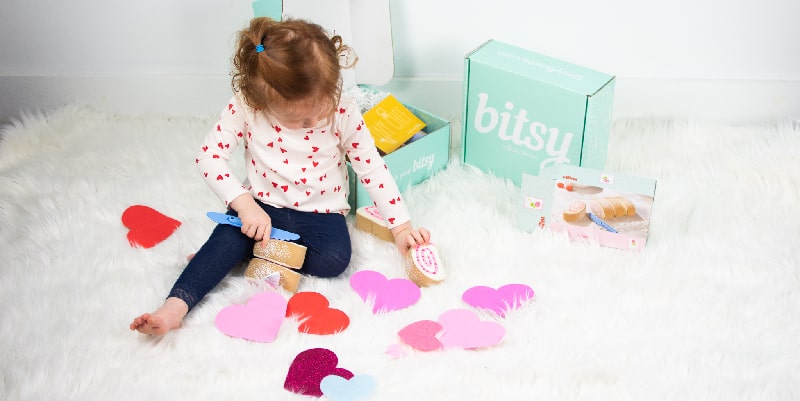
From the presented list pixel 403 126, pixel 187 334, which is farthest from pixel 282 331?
pixel 403 126

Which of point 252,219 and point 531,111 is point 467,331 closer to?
point 252,219

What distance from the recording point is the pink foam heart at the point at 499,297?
104 cm

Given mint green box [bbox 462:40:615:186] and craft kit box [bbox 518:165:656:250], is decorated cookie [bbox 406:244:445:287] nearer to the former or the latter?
craft kit box [bbox 518:165:656:250]

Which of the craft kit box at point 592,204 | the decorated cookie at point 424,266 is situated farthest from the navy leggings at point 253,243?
the craft kit box at point 592,204

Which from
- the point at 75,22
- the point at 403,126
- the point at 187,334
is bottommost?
the point at 187,334

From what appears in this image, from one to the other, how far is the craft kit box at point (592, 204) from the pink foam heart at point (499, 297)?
0.16m

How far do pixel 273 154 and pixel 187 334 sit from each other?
0.30 metres

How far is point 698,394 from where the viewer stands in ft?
2.88

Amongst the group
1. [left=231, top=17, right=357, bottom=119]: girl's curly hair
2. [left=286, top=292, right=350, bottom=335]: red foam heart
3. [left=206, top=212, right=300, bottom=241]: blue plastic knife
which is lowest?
[left=286, top=292, right=350, bottom=335]: red foam heart

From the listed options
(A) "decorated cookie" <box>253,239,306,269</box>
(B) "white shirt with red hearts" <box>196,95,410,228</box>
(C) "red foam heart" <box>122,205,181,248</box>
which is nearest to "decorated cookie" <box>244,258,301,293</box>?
(A) "decorated cookie" <box>253,239,306,269</box>

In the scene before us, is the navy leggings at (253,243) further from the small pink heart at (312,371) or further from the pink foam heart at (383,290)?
the small pink heart at (312,371)

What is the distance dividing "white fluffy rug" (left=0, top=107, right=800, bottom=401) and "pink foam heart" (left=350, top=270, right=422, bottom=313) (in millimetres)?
17

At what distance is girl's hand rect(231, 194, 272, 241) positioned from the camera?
1092mm

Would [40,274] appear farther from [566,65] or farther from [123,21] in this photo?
[566,65]
